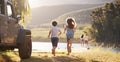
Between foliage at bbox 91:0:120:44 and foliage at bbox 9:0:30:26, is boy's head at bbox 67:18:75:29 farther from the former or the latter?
foliage at bbox 91:0:120:44

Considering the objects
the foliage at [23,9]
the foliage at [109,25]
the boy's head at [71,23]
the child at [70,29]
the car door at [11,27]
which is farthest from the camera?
the foliage at [109,25]

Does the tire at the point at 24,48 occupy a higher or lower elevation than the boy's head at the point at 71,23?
lower

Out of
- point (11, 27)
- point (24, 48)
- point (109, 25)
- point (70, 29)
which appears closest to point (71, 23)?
point (70, 29)

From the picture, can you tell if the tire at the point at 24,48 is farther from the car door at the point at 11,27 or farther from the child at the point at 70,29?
the child at the point at 70,29

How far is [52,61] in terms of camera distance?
Result: 14.2 metres

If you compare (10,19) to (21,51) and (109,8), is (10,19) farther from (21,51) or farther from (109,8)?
(109,8)

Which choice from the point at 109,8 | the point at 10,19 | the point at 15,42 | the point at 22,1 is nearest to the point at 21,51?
the point at 15,42

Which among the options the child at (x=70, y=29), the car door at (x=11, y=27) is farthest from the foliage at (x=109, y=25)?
the car door at (x=11, y=27)

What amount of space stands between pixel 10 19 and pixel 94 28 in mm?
81115

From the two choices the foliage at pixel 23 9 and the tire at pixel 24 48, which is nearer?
the tire at pixel 24 48

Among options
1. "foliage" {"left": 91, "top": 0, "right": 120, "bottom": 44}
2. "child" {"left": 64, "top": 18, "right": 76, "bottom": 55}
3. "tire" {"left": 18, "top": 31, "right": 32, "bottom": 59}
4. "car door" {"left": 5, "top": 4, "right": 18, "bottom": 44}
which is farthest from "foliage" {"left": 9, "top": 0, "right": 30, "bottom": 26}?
"foliage" {"left": 91, "top": 0, "right": 120, "bottom": 44}

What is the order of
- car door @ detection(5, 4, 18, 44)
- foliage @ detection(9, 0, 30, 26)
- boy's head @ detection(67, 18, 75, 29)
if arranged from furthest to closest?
1. foliage @ detection(9, 0, 30, 26)
2. boy's head @ detection(67, 18, 75, 29)
3. car door @ detection(5, 4, 18, 44)

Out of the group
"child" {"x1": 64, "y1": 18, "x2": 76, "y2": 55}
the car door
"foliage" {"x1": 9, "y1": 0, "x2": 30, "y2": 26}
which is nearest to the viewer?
the car door

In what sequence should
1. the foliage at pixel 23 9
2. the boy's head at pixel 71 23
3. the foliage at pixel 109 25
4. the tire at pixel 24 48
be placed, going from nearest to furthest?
the tire at pixel 24 48 → the boy's head at pixel 71 23 → the foliage at pixel 23 9 → the foliage at pixel 109 25
